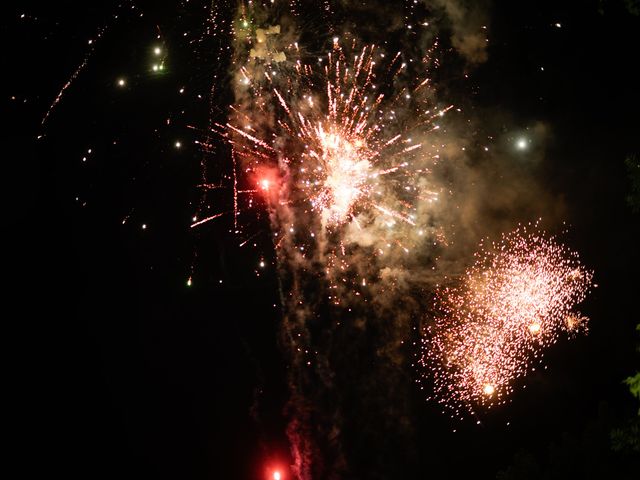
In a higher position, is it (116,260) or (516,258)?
(116,260)

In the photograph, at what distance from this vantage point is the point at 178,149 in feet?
17.0

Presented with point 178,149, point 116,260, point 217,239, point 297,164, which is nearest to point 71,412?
point 116,260

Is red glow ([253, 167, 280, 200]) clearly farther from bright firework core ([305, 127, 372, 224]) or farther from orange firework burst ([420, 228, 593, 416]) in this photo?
orange firework burst ([420, 228, 593, 416])

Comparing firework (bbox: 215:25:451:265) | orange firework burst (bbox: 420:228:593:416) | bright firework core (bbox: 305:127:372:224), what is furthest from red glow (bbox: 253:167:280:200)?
orange firework burst (bbox: 420:228:593:416)

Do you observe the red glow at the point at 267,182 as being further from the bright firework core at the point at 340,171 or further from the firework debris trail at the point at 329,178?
the bright firework core at the point at 340,171

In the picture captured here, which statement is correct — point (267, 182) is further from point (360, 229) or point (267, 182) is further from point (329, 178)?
point (360, 229)

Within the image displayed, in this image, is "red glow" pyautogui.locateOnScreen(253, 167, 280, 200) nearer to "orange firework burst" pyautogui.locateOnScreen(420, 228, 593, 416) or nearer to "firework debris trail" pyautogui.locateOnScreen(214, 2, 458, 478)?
"firework debris trail" pyautogui.locateOnScreen(214, 2, 458, 478)

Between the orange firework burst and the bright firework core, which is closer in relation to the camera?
the bright firework core

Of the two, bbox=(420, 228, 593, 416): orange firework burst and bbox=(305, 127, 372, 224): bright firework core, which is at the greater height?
bbox=(305, 127, 372, 224): bright firework core

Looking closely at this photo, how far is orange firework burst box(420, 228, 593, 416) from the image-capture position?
7.02 meters

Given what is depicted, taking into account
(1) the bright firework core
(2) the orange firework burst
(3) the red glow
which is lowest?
(2) the orange firework burst

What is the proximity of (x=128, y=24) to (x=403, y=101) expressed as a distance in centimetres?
370

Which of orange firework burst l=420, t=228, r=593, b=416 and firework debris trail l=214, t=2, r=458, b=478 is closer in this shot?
firework debris trail l=214, t=2, r=458, b=478

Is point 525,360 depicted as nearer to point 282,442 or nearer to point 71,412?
point 282,442
